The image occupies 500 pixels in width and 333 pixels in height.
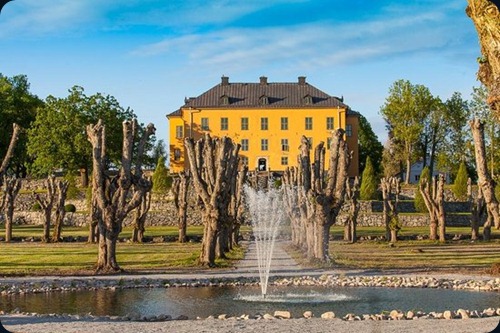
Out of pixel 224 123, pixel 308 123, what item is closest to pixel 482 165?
pixel 308 123

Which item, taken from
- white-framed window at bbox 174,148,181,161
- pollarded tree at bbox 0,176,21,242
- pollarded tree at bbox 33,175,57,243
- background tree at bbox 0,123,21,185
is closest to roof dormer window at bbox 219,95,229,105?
white-framed window at bbox 174,148,181,161

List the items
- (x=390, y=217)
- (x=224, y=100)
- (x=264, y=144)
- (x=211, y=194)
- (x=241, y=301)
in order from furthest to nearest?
1. (x=264, y=144)
2. (x=224, y=100)
3. (x=390, y=217)
4. (x=211, y=194)
5. (x=241, y=301)

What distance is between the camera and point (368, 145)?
88.8m

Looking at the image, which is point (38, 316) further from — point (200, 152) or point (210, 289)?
point (200, 152)

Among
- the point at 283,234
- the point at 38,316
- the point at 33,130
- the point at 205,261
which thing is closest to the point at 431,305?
the point at 38,316

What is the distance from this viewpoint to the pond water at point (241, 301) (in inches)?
587

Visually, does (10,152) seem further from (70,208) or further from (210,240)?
(70,208)

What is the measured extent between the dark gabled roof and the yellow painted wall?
0.59 m

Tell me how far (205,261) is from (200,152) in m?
4.03

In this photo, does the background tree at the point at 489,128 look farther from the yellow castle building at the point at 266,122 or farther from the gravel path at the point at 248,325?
the gravel path at the point at 248,325

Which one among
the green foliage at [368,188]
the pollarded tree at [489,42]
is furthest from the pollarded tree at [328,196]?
the green foliage at [368,188]

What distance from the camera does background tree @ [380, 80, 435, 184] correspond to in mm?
75188

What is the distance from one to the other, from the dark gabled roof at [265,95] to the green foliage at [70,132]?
555 inches

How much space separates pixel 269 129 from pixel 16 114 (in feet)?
85.2
